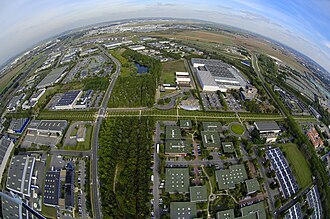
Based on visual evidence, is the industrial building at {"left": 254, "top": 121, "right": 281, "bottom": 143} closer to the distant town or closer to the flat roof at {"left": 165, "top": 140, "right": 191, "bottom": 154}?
the distant town

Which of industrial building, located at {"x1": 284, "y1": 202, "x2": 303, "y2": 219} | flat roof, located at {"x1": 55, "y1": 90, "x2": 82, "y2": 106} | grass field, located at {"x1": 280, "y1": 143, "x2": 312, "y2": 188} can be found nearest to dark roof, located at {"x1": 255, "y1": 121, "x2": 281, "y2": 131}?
grass field, located at {"x1": 280, "y1": 143, "x2": 312, "y2": 188}

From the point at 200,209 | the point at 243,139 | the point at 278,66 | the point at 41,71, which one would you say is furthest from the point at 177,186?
the point at 278,66

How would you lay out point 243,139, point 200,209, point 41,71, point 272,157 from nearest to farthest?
point 200,209
point 272,157
point 243,139
point 41,71

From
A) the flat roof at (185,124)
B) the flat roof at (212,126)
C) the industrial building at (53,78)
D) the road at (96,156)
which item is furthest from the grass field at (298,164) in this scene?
the industrial building at (53,78)

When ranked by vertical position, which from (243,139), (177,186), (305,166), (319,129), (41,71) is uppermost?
(41,71)

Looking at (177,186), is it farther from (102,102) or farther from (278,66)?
(278,66)

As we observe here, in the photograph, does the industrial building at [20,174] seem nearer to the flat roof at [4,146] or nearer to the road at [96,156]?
the flat roof at [4,146]

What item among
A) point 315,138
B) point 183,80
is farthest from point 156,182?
point 315,138
